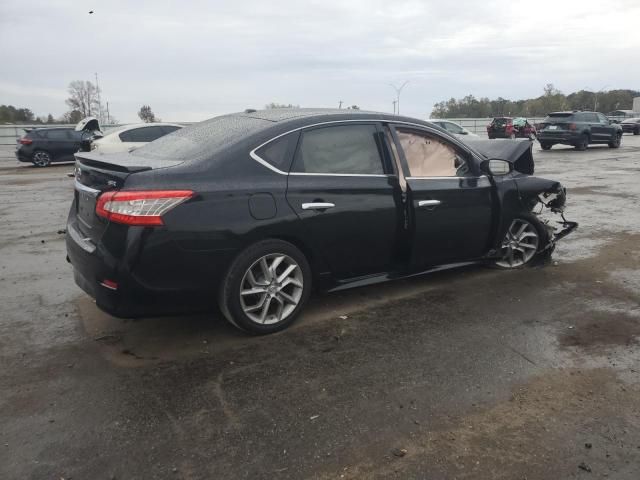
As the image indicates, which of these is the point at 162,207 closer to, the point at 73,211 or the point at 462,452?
the point at 73,211

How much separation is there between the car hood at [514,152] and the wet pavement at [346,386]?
121 cm

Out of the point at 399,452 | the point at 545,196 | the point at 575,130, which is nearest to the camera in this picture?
the point at 399,452

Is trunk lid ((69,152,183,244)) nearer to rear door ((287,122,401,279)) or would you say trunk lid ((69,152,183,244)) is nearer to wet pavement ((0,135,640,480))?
wet pavement ((0,135,640,480))

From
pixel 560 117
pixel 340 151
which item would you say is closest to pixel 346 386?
pixel 340 151

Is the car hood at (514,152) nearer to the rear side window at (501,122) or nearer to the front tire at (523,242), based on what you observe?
the front tire at (523,242)

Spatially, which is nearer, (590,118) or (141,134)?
(141,134)

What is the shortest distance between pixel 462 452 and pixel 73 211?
3.23 metres

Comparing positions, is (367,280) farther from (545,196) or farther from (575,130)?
(575,130)

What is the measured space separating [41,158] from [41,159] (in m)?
0.04

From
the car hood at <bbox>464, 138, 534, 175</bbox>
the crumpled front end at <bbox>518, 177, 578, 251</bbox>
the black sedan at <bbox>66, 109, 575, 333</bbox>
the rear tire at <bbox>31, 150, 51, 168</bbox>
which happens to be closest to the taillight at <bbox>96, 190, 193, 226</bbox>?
the black sedan at <bbox>66, 109, 575, 333</bbox>

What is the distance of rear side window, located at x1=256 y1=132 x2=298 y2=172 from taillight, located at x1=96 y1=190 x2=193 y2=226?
730 millimetres

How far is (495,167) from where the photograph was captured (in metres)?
5.05

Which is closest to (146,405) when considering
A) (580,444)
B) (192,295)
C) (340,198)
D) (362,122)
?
(192,295)

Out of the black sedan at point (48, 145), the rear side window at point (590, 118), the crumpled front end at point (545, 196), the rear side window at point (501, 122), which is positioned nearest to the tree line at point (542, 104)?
the rear side window at point (501, 122)
